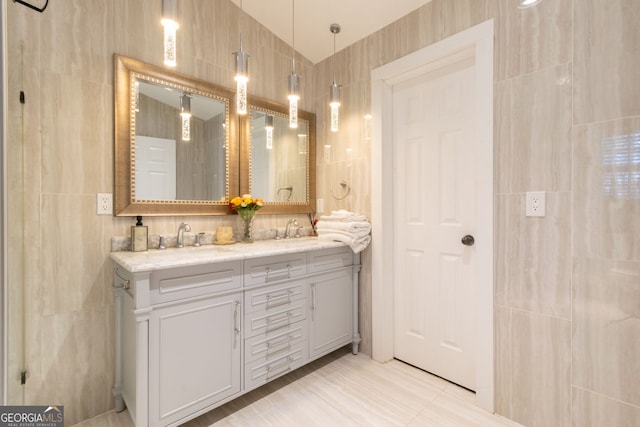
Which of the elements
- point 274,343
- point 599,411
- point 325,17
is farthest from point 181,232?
point 599,411

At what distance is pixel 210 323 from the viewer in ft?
5.22

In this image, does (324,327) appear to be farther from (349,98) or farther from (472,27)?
(472,27)

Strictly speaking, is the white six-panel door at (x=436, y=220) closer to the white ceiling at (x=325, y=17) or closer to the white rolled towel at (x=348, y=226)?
the white rolled towel at (x=348, y=226)

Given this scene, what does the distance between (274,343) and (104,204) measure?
4.26 ft

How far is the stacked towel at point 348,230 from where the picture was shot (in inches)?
88.4

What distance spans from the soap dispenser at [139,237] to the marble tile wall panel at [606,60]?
2.39 metres

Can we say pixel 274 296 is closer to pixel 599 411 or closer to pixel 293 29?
pixel 599 411

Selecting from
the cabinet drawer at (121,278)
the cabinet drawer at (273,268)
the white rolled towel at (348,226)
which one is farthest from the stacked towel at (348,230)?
the cabinet drawer at (121,278)

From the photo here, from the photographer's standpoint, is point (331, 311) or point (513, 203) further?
point (331, 311)

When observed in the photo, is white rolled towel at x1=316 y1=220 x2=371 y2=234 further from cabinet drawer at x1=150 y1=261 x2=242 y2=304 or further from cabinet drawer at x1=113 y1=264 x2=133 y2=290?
cabinet drawer at x1=113 y1=264 x2=133 y2=290

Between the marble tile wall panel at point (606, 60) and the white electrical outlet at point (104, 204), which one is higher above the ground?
the marble tile wall panel at point (606, 60)

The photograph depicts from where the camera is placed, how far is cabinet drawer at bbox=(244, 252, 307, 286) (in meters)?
1.76

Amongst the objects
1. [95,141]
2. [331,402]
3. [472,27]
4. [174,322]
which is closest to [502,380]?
[331,402]

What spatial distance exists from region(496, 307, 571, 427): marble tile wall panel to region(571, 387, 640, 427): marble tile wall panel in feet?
0.13
